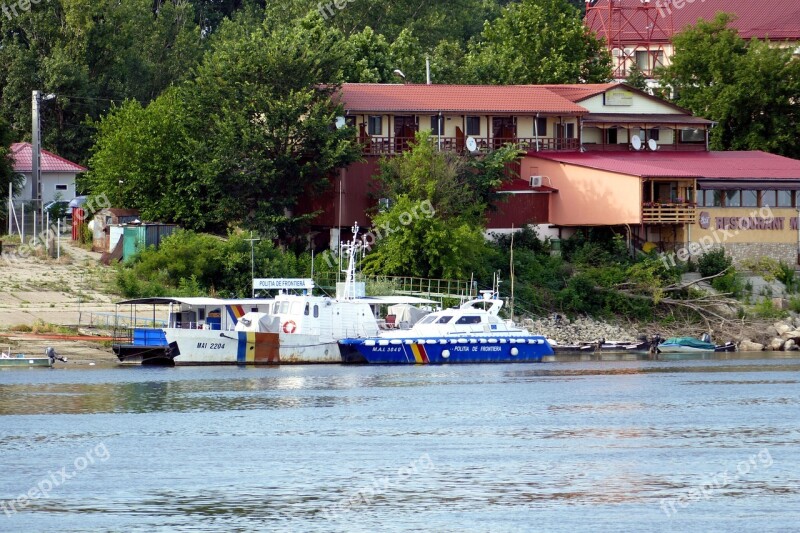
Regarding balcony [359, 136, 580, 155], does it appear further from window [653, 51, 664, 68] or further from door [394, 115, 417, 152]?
window [653, 51, 664, 68]

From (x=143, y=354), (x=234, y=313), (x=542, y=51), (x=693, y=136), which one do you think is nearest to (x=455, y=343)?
(x=234, y=313)

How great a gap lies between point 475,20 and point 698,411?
3157 inches

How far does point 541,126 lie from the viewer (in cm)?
7950

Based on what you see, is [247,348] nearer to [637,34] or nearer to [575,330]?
[575,330]

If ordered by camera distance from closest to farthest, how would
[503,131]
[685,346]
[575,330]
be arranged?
[575,330] < [685,346] < [503,131]

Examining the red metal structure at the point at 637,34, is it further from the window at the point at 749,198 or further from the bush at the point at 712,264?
the bush at the point at 712,264

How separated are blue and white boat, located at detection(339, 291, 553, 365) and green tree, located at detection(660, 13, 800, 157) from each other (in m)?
29.2

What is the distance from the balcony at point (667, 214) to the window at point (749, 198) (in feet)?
10.8

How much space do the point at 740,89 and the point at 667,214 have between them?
14.6 m

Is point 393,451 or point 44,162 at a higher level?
point 44,162

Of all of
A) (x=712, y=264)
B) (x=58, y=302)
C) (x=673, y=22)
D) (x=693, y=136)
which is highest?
(x=673, y=22)

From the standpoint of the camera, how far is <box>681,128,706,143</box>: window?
83.6 meters

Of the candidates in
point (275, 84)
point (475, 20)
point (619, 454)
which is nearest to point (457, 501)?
point (619, 454)

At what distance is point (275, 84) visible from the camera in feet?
233
